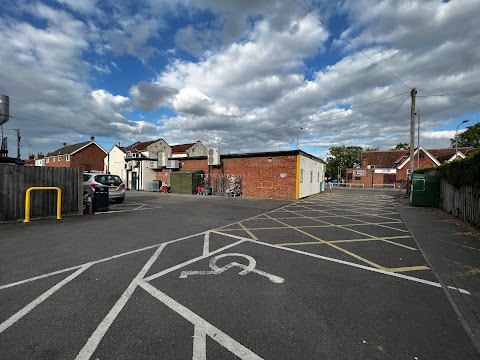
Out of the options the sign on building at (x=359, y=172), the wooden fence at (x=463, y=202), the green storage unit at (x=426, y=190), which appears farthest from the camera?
the sign on building at (x=359, y=172)

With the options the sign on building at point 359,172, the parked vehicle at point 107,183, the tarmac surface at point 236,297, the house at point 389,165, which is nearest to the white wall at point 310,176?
the tarmac surface at point 236,297

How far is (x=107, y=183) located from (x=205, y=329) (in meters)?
12.3

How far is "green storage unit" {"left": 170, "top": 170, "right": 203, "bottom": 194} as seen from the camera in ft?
71.2

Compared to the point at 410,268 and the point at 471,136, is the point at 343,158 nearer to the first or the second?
the point at 471,136

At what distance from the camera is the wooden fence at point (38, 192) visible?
7520 millimetres

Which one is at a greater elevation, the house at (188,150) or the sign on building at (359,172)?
the house at (188,150)

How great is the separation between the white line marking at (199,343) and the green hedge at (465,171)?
975 centimetres

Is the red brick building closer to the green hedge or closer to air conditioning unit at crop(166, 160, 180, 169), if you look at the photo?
air conditioning unit at crop(166, 160, 180, 169)

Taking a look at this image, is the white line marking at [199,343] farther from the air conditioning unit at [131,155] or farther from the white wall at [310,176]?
the air conditioning unit at [131,155]

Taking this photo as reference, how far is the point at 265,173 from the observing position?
18.5 m

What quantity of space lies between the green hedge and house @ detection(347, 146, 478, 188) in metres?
31.9

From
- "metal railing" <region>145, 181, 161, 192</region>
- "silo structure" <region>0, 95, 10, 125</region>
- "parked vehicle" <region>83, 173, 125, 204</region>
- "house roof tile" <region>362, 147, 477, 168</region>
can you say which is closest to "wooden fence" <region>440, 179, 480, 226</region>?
"parked vehicle" <region>83, 173, 125, 204</region>

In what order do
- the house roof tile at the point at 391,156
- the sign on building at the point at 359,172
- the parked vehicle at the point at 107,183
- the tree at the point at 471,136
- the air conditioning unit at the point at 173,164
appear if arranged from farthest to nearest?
the tree at the point at 471,136, the sign on building at the point at 359,172, the house roof tile at the point at 391,156, the air conditioning unit at the point at 173,164, the parked vehicle at the point at 107,183

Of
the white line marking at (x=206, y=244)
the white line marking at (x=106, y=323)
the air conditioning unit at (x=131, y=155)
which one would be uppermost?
the air conditioning unit at (x=131, y=155)
